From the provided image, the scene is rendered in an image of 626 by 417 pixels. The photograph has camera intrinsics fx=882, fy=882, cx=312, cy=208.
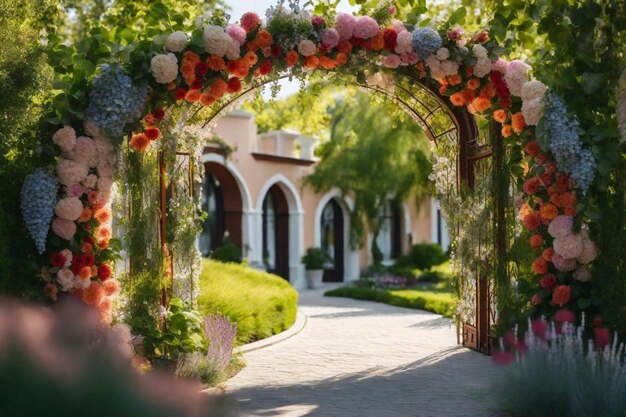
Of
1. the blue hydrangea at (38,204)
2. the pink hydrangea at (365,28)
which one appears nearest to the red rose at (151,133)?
the blue hydrangea at (38,204)

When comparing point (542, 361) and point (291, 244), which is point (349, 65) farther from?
point (291, 244)

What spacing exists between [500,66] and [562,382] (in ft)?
13.3

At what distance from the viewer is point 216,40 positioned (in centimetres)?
852

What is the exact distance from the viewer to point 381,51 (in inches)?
361

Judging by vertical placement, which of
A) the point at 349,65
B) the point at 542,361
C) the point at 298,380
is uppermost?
the point at 349,65

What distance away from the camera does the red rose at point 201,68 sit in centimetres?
871

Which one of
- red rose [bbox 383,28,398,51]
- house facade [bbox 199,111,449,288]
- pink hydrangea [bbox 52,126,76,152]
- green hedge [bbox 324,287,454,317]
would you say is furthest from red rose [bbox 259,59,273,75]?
house facade [bbox 199,111,449,288]

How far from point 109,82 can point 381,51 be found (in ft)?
9.22

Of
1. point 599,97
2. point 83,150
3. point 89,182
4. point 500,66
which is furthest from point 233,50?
point 599,97

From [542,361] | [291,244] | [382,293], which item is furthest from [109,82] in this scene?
[291,244]

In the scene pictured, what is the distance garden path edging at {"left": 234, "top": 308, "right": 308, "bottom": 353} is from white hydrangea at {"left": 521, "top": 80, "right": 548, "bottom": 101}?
4.51m

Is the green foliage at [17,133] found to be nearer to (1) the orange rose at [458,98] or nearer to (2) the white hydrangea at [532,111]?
(1) the orange rose at [458,98]

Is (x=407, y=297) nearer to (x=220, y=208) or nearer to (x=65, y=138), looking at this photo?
(x=220, y=208)

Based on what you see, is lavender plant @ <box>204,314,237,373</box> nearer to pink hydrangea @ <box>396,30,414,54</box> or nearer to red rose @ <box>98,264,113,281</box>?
red rose @ <box>98,264,113,281</box>
